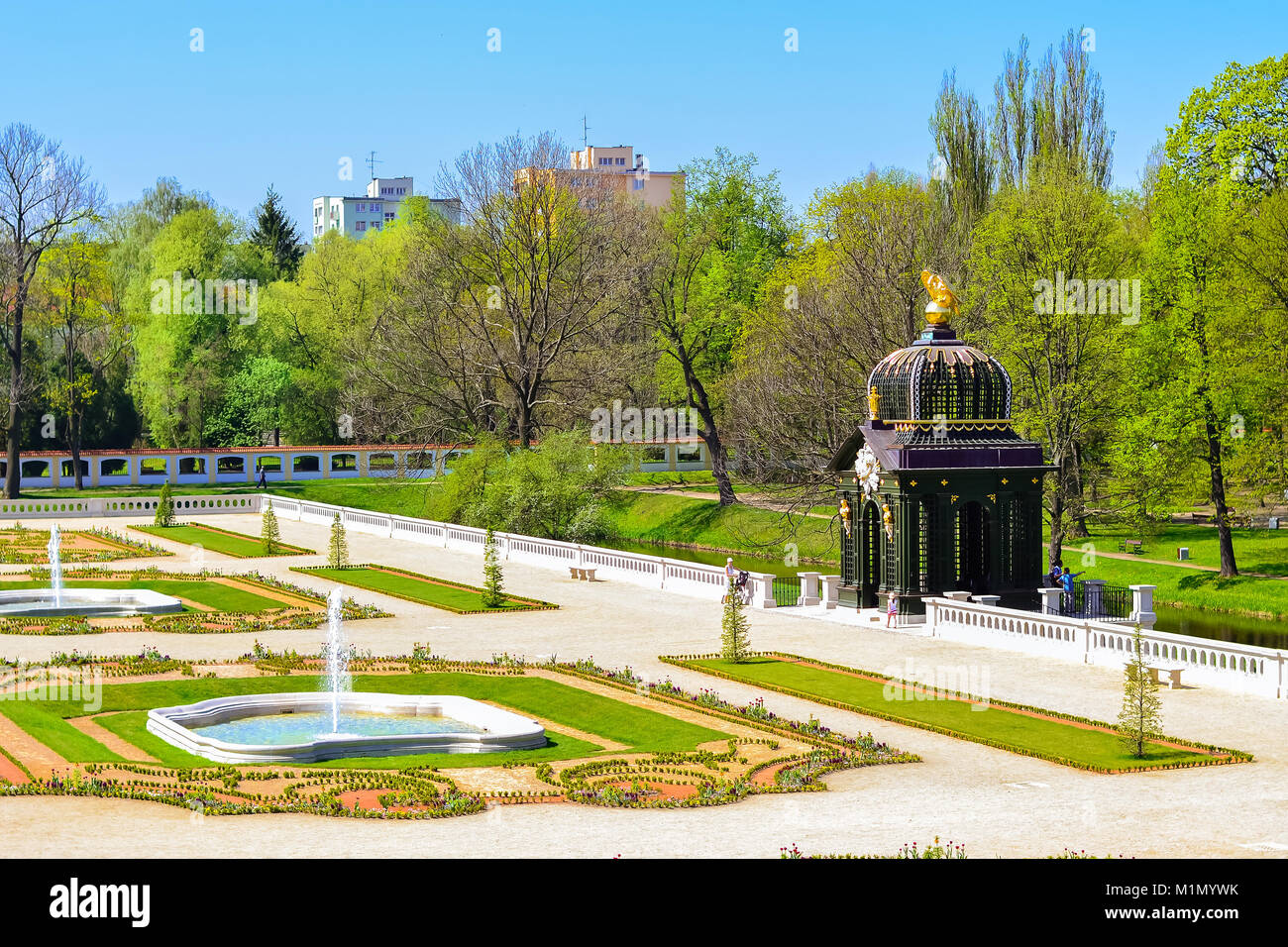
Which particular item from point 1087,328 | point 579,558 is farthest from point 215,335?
point 1087,328

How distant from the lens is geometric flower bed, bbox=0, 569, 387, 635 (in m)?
42.8

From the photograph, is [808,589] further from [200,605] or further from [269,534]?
[269,534]

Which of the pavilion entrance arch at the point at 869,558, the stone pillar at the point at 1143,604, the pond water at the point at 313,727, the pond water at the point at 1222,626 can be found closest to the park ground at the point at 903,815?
the stone pillar at the point at 1143,604

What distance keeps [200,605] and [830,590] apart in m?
18.4

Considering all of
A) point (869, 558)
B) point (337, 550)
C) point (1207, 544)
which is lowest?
point (1207, 544)

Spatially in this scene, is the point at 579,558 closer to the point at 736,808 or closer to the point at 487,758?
the point at 487,758

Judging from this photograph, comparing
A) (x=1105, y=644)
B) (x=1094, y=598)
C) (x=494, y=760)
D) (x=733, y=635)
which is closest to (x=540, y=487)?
(x=1094, y=598)

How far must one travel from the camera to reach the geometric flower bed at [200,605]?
1683 inches

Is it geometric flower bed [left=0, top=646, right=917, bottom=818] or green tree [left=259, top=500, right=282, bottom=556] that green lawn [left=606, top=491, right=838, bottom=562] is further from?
geometric flower bed [left=0, top=646, right=917, bottom=818]

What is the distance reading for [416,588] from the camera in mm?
51406

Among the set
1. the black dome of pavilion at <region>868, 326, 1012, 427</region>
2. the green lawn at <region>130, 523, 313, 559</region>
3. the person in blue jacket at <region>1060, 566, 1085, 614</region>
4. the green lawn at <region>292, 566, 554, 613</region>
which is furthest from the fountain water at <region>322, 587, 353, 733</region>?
the green lawn at <region>130, 523, 313, 559</region>

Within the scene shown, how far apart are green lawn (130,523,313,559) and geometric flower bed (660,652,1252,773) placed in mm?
29368

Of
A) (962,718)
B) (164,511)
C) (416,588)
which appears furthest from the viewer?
(164,511)

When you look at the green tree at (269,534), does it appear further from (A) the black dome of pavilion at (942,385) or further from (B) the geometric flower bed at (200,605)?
(A) the black dome of pavilion at (942,385)
